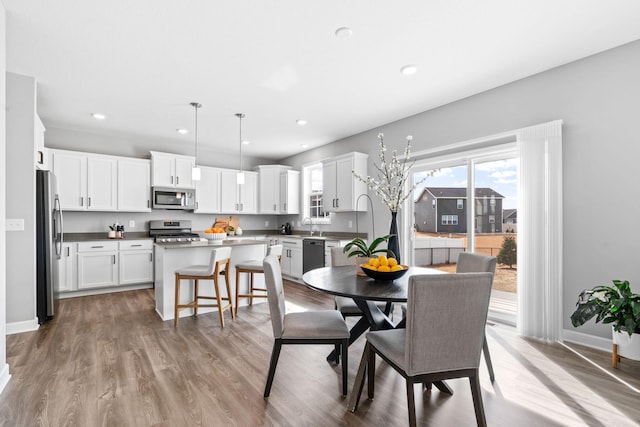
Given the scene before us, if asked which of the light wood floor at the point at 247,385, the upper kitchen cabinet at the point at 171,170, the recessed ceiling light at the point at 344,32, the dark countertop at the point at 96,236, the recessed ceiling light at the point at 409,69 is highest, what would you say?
the recessed ceiling light at the point at 344,32

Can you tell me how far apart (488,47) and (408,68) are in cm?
69

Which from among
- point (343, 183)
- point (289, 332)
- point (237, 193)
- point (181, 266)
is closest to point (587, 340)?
point (289, 332)

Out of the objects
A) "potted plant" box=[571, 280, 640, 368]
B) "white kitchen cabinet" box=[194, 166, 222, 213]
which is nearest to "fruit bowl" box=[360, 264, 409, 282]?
"potted plant" box=[571, 280, 640, 368]

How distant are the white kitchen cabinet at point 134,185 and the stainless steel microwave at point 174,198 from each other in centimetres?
16

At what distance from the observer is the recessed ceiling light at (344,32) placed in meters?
2.50

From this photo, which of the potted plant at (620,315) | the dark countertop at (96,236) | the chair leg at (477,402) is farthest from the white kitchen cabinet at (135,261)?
the potted plant at (620,315)

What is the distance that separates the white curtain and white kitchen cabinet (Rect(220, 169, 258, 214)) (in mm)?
4990

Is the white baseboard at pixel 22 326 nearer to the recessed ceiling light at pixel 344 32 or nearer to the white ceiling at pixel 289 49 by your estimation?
the white ceiling at pixel 289 49

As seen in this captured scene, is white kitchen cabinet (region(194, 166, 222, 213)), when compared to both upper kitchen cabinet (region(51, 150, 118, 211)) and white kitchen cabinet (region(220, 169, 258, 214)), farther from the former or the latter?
upper kitchen cabinet (region(51, 150, 118, 211))

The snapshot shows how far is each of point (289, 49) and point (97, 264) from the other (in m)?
4.40

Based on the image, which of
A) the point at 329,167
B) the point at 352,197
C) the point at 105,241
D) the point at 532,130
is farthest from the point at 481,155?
the point at 105,241

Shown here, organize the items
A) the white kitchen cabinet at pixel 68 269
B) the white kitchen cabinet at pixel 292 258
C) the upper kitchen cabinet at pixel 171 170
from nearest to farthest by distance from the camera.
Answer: the white kitchen cabinet at pixel 68 269, the upper kitchen cabinet at pixel 171 170, the white kitchen cabinet at pixel 292 258

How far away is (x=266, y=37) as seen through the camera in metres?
2.62

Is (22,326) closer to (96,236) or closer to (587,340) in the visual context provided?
(96,236)
